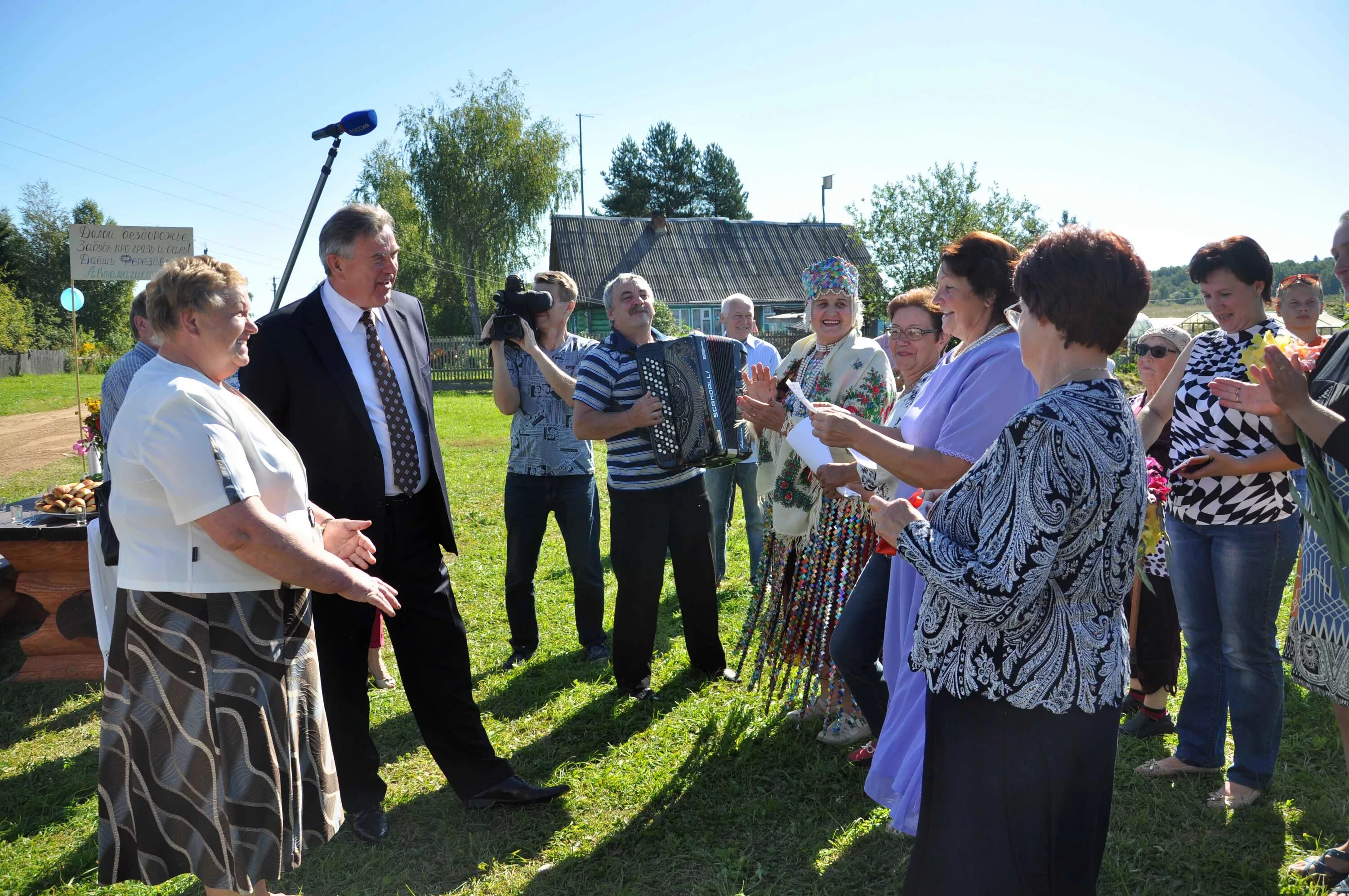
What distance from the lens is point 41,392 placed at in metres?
26.3

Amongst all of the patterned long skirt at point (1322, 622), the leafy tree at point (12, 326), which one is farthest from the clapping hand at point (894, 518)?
the leafy tree at point (12, 326)

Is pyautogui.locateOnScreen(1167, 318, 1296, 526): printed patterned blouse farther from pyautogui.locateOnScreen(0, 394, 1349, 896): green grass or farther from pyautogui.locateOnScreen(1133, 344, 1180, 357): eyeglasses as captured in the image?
pyautogui.locateOnScreen(0, 394, 1349, 896): green grass

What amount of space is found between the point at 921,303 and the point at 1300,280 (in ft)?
11.0

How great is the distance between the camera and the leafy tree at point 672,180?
5956cm

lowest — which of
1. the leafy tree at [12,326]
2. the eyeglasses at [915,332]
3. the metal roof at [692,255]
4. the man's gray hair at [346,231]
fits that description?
the eyeglasses at [915,332]

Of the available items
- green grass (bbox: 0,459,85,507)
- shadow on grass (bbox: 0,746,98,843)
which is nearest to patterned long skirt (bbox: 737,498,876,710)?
shadow on grass (bbox: 0,746,98,843)

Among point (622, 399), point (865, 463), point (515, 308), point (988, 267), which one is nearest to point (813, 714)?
point (865, 463)

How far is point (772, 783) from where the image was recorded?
363cm

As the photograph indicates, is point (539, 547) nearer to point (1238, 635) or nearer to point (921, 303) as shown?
point (921, 303)

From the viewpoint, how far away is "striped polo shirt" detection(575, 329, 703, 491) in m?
4.31

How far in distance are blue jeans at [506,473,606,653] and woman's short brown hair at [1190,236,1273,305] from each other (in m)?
3.41

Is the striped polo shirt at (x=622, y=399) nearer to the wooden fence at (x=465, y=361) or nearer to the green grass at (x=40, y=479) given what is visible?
the green grass at (x=40, y=479)

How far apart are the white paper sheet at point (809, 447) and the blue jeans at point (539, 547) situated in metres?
2.27

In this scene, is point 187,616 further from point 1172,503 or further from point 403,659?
point 1172,503
